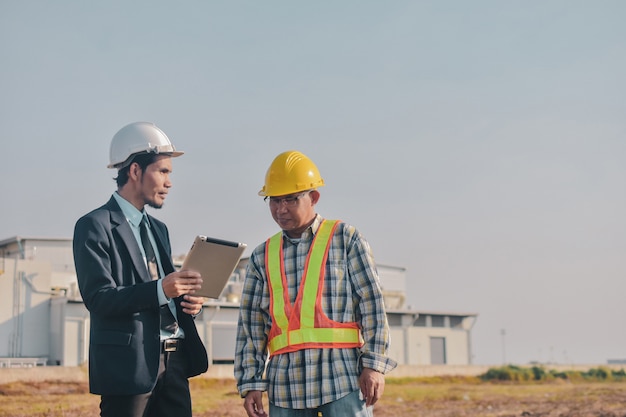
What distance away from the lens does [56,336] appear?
36.1 meters

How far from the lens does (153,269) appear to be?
4.70m

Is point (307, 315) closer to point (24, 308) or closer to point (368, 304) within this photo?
point (368, 304)

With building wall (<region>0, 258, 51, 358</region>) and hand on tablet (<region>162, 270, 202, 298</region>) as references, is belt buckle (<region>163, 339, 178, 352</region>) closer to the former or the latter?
hand on tablet (<region>162, 270, 202, 298</region>)

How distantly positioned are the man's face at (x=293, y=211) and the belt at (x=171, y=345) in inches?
35.0

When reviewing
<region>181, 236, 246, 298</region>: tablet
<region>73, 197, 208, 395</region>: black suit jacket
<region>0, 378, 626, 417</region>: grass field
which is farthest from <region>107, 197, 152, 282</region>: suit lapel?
<region>0, 378, 626, 417</region>: grass field

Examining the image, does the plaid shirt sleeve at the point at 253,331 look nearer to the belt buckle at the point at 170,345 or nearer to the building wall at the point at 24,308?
the belt buckle at the point at 170,345

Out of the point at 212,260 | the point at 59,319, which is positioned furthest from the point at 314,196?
the point at 59,319

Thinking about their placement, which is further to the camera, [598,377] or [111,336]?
[598,377]

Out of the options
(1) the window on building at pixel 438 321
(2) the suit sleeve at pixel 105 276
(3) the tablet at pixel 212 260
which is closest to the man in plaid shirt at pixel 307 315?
(3) the tablet at pixel 212 260

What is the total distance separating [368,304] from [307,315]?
0.33m

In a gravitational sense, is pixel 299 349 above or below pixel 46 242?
below

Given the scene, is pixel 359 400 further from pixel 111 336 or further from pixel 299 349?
pixel 111 336

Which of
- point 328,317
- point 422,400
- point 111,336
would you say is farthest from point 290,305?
point 422,400

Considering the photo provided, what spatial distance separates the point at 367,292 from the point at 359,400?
1.84 ft
